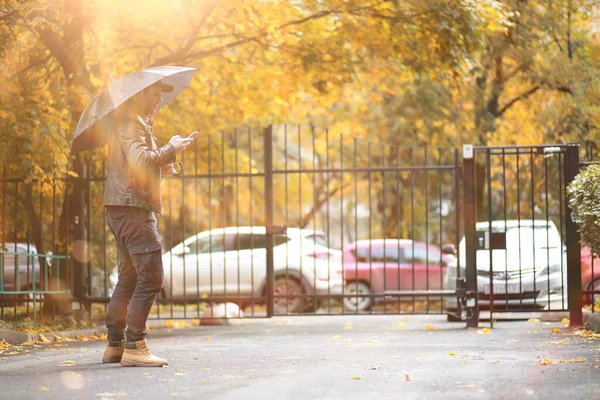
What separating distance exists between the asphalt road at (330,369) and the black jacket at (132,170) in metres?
1.30

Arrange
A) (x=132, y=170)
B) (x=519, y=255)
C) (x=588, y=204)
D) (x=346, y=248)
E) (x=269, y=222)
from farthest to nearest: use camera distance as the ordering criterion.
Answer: (x=346, y=248), (x=269, y=222), (x=519, y=255), (x=588, y=204), (x=132, y=170)

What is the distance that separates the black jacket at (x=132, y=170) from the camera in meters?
8.27

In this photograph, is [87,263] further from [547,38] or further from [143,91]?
[547,38]

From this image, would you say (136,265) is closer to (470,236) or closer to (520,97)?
(470,236)

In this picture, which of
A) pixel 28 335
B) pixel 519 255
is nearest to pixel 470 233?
pixel 519 255

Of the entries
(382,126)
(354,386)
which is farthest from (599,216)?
(382,126)

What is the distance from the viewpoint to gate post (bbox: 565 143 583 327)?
504 inches

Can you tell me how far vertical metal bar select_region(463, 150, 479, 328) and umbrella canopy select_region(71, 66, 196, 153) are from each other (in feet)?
18.3

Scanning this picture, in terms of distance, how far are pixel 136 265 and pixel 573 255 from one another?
6.47 meters

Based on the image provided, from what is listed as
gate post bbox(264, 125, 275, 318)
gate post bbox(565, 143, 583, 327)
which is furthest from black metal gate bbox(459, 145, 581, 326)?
gate post bbox(264, 125, 275, 318)

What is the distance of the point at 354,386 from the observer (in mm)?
7023

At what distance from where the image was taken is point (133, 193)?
834cm

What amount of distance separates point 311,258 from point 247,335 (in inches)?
263

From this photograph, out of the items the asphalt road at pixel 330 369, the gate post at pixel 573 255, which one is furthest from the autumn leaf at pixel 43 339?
the gate post at pixel 573 255
